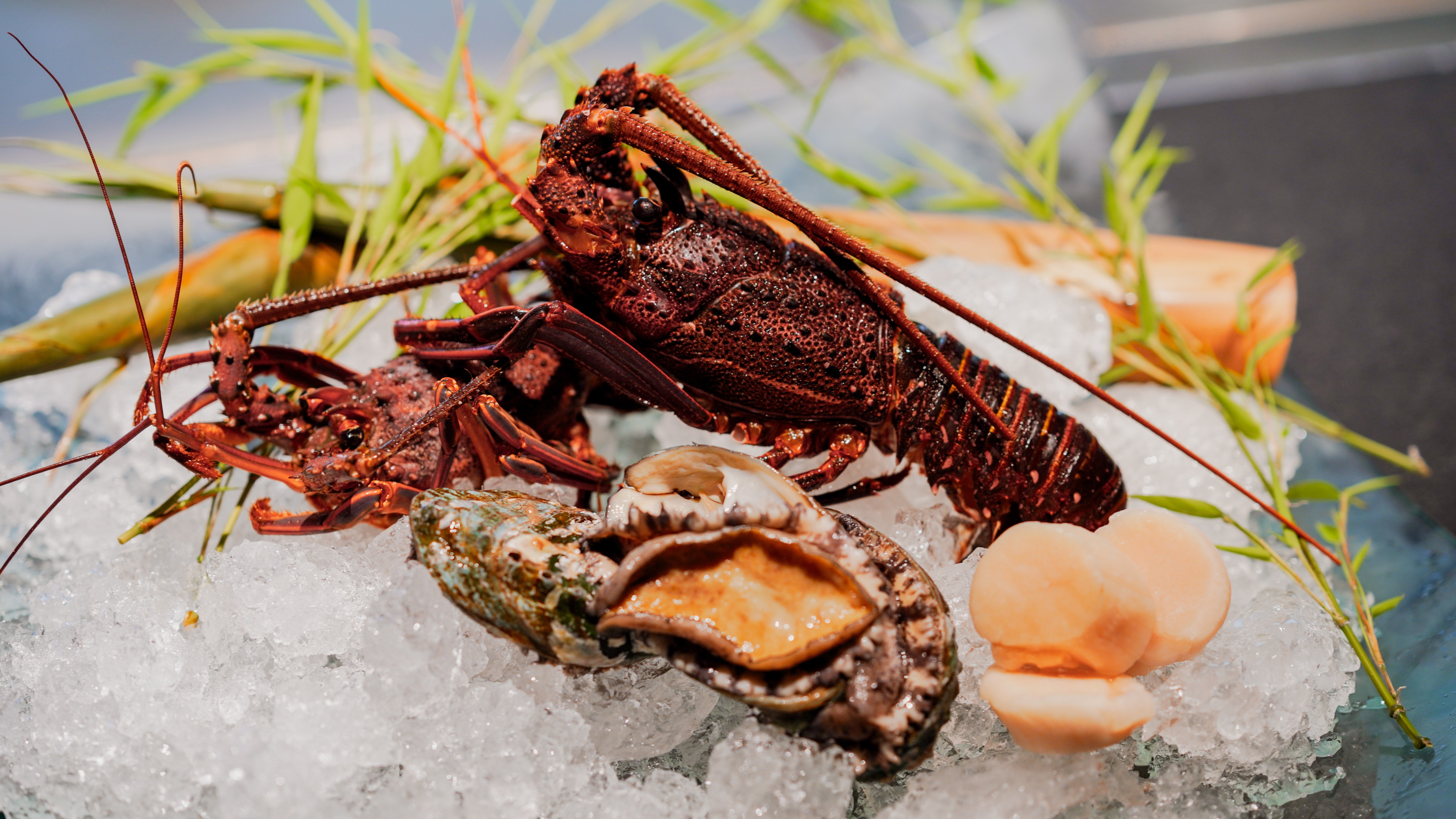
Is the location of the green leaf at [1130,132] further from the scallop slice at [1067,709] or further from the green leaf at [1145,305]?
the scallop slice at [1067,709]

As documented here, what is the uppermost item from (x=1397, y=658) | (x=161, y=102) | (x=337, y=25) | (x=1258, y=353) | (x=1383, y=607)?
(x=337, y=25)

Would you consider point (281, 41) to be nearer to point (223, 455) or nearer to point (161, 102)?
point (161, 102)

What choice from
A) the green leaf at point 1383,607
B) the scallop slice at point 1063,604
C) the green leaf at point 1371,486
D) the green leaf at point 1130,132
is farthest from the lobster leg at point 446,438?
the green leaf at point 1130,132

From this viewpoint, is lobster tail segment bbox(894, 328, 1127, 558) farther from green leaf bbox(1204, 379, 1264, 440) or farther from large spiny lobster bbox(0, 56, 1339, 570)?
green leaf bbox(1204, 379, 1264, 440)

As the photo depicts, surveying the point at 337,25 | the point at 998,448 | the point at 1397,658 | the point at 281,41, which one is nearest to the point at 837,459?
the point at 998,448

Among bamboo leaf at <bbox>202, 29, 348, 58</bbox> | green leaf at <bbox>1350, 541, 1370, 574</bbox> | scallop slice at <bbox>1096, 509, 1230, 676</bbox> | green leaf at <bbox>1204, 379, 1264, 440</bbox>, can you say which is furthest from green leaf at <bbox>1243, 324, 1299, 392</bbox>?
bamboo leaf at <bbox>202, 29, 348, 58</bbox>

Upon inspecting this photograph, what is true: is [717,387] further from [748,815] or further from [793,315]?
[748,815]
